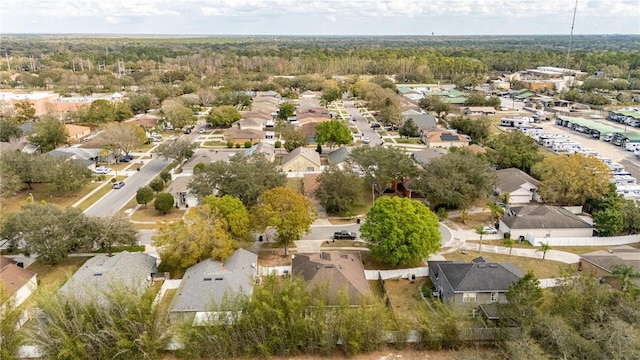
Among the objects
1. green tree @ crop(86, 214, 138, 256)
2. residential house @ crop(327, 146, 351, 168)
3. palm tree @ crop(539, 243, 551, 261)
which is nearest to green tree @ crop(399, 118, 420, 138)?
residential house @ crop(327, 146, 351, 168)

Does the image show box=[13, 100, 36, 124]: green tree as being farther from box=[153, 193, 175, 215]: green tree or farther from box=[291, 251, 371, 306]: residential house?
box=[291, 251, 371, 306]: residential house

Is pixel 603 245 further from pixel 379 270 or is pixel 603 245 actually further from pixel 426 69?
pixel 426 69

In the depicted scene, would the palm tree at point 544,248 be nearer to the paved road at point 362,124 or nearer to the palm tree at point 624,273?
the palm tree at point 624,273

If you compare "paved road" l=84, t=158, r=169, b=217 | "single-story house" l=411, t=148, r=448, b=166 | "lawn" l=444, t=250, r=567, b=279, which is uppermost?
"single-story house" l=411, t=148, r=448, b=166

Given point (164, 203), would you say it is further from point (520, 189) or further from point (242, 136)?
point (520, 189)

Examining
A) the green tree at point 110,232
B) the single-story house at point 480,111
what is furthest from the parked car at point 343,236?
the single-story house at point 480,111

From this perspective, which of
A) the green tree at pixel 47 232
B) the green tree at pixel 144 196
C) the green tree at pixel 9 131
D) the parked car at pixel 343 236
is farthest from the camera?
the green tree at pixel 9 131
